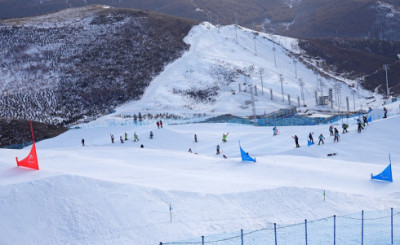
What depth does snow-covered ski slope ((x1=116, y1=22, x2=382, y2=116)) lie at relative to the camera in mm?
66438

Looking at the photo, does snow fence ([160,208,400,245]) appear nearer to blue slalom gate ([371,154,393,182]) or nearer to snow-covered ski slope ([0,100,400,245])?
snow-covered ski slope ([0,100,400,245])

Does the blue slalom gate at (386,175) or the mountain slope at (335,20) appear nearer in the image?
the blue slalom gate at (386,175)

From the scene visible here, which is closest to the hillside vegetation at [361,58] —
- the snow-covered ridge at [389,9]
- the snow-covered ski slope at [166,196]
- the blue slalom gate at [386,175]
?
the snow-covered ridge at [389,9]

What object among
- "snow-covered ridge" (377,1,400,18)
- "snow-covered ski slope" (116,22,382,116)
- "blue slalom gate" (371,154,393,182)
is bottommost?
"blue slalom gate" (371,154,393,182)

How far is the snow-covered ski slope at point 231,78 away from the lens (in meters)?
66.4

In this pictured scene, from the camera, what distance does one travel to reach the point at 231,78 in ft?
254

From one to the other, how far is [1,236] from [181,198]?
668 centimetres

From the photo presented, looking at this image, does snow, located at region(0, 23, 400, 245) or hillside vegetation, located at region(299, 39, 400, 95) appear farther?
hillside vegetation, located at region(299, 39, 400, 95)

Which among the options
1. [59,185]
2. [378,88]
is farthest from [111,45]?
[59,185]

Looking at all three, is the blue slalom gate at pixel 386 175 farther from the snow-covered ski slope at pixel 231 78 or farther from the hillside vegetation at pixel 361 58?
the hillside vegetation at pixel 361 58

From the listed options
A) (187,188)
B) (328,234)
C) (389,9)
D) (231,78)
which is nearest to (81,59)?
(231,78)

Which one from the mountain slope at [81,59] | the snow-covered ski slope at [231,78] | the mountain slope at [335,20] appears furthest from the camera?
the mountain slope at [335,20]

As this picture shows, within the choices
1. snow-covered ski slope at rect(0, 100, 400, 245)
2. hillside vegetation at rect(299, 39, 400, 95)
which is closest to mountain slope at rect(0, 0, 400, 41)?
hillside vegetation at rect(299, 39, 400, 95)

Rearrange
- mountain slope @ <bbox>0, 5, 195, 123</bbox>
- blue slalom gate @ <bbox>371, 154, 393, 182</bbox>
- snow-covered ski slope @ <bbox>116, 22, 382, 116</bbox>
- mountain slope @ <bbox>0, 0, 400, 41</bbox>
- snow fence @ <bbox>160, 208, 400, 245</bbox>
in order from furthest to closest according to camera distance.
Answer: mountain slope @ <bbox>0, 0, 400, 41</bbox> < mountain slope @ <bbox>0, 5, 195, 123</bbox> < snow-covered ski slope @ <bbox>116, 22, 382, 116</bbox> < blue slalom gate @ <bbox>371, 154, 393, 182</bbox> < snow fence @ <bbox>160, 208, 400, 245</bbox>
